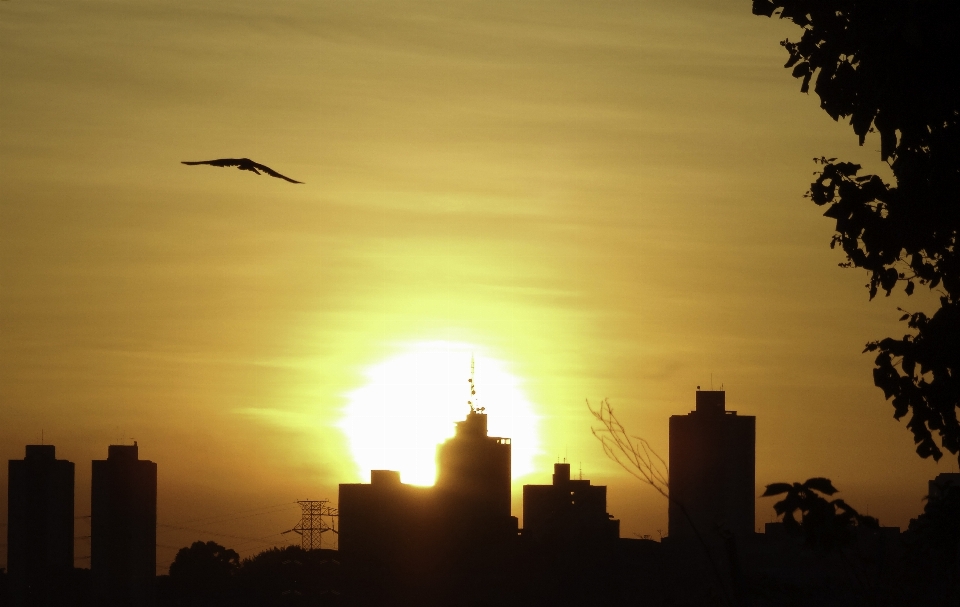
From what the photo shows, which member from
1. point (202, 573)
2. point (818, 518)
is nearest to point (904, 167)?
point (818, 518)

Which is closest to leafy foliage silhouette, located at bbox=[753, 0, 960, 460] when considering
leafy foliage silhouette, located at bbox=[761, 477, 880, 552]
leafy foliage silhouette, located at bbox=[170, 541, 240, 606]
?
leafy foliage silhouette, located at bbox=[761, 477, 880, 552]

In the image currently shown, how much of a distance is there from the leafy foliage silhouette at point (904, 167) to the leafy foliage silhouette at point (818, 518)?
3.00m

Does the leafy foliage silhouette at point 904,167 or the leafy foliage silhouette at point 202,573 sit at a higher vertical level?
the leafy foliage silhouette at point 904,167

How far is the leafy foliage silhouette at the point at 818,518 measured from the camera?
1324cm

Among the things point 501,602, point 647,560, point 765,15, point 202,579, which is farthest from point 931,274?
point 202,579

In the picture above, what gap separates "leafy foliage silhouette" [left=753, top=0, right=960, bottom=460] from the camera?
15672 mm

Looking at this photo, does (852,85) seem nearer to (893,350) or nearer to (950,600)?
(893,350)

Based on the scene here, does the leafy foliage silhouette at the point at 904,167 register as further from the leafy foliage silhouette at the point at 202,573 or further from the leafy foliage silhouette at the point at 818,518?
the leafy foliage silhouette at the point at 202,573

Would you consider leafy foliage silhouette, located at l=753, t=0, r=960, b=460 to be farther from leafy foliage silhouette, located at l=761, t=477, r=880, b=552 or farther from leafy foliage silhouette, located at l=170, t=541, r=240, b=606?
leafy foliage silhouette, located at l=170, t=541, r=240, b=606

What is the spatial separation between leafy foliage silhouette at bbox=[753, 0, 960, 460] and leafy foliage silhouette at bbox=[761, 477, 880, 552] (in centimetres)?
300

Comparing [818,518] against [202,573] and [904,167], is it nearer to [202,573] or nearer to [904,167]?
[904,167]

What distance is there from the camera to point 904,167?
1612 cm

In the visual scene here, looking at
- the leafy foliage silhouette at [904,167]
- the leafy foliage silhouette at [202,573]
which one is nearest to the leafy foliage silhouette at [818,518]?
the leafy foliage silhouette at [904,167]

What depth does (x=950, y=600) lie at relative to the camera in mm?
14492
